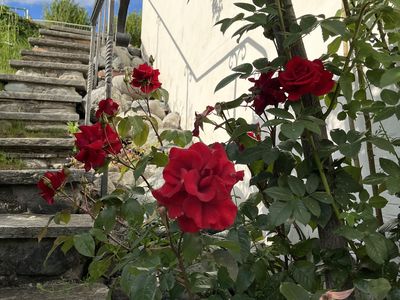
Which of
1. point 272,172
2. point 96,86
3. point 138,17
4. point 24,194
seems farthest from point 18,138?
point 138,17

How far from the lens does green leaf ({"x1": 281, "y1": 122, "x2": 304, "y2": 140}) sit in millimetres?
877

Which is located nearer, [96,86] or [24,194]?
[24,194]

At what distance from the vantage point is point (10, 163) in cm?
271

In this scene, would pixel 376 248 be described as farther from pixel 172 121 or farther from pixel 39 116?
pixel 172 121

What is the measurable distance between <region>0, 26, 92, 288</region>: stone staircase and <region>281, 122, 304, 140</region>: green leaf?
2.85ft

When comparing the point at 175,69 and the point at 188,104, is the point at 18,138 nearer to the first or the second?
the point at 188,104

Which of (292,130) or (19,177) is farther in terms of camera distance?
(19,177)

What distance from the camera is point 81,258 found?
1877 mm

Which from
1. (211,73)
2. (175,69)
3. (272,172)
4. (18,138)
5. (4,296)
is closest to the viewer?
(272,172)

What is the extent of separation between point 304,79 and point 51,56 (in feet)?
15.1

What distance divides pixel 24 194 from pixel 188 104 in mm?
1957

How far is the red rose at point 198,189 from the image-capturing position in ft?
1.94

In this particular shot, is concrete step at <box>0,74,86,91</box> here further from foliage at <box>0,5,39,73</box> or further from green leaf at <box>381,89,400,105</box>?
green leaf at <box>381,89,400,105</box>

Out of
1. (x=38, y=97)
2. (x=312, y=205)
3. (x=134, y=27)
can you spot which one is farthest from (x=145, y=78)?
(x=134, y=27)
